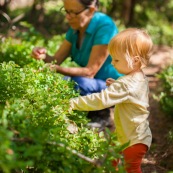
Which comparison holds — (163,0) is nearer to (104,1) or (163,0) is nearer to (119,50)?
(104,1)

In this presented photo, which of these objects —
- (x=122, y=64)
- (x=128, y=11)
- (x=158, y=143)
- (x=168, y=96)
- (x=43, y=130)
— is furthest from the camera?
(x=128, y=11)

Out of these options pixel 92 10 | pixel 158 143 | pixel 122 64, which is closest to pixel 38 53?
pixel 92 10

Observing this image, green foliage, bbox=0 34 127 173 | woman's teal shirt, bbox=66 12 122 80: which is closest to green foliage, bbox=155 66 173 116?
woman's teal shirt, bbox=66 12 122 80

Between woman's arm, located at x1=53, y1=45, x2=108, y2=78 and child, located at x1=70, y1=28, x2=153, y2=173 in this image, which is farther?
woman's arm, located at x1=53, y1=45, x2=108, y2=78

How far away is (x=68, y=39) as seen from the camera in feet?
16.1

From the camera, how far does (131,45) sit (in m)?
2.99

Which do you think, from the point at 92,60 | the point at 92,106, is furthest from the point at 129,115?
the point at 92,60

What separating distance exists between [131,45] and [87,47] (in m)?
1.77

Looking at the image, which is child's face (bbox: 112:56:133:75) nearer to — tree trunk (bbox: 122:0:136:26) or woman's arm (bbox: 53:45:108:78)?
woman's arm (bbox: 53:45:108:78)

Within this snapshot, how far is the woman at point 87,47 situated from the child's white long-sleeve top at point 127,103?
1135mm

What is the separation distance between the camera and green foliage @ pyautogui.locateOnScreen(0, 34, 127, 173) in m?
2.06

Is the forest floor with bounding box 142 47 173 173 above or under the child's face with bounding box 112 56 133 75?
under

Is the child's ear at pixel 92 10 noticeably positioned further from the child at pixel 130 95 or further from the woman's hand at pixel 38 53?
the child at pixel 130 95

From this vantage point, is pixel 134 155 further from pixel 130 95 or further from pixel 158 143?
pixel 158 143
